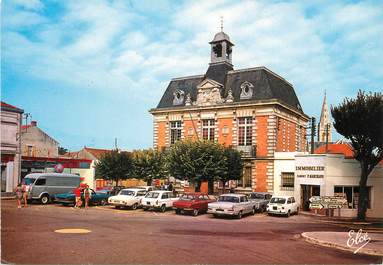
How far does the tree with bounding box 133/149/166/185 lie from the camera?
41562 millimetres

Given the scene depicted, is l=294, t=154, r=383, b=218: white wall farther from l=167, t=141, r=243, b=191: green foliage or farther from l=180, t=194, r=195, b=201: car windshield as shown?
l=180, t=194, r=195, b=201: car windshield

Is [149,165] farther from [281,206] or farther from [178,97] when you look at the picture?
[281,206]

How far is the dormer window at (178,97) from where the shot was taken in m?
46.0

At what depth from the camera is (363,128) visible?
87.9 feet

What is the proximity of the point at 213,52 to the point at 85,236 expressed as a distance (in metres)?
35.3

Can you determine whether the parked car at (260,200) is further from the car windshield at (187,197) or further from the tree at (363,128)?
the tree at (363,128)

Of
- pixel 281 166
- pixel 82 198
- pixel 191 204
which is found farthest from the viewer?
pixel 281 166

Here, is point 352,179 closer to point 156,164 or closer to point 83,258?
point 156,164

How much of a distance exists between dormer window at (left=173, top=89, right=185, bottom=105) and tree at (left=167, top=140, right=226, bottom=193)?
1155 cm

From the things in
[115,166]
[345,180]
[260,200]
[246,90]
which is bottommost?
[260,200]

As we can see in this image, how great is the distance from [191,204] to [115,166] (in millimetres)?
20442

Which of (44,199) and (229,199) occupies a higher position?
(229,199)

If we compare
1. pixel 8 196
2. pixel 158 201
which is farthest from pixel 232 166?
pixel 8 196

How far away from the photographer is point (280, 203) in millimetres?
27656
